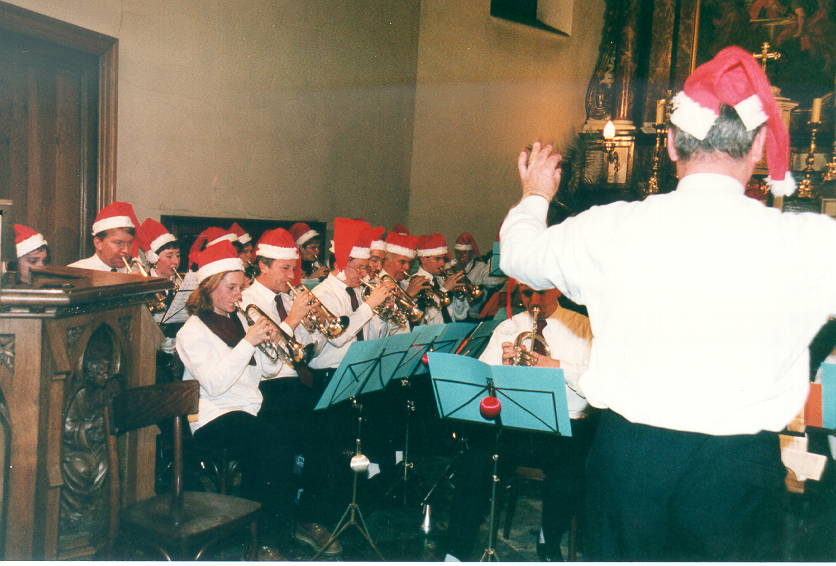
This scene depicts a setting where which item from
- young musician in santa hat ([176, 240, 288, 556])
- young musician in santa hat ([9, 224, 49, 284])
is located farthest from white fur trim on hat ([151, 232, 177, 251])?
young musician in santa hat ([176, 240, 288, 556])

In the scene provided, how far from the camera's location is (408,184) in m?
10.4

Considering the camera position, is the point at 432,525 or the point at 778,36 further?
the point at 778,36

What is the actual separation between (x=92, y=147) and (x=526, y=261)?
16.6 feet

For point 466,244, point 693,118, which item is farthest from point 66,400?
point 466,244

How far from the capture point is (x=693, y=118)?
1.38 meters

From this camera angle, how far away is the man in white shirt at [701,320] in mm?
1309

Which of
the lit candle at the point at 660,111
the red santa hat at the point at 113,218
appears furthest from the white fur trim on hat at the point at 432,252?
the lit candle at the point at 660,111

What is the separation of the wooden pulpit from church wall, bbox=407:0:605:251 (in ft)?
25.8

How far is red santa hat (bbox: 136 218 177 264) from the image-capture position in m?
5.50

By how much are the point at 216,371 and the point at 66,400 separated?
1.02 m

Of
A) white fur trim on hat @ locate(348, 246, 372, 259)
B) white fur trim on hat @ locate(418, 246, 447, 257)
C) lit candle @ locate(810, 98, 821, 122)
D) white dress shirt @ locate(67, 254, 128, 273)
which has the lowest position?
white dress shirt @ locate(67, 254, 128, 273)

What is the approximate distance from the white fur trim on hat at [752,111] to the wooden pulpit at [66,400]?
208 centimetres

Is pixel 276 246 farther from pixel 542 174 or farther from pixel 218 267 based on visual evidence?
pixel 542 174

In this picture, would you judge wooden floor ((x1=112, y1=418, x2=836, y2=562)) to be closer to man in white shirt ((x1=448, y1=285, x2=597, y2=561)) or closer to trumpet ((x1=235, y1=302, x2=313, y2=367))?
man in white shirt ((x1=448, y1=285, x2=597, y2=561))
